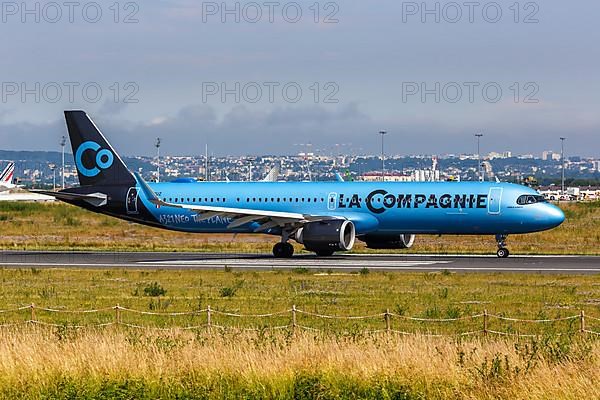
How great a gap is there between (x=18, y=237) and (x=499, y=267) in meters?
40.1

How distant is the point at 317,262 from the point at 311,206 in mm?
5330

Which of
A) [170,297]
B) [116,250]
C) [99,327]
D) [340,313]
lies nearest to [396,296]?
[340,313]

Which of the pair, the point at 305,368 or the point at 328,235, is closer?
the point at 305,368

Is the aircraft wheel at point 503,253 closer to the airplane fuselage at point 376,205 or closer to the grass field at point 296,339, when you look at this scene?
the airplane fuselage at point 376,205

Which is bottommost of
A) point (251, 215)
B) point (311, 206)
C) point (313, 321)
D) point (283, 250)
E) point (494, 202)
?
point (313, 321)

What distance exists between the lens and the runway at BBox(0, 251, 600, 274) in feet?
163

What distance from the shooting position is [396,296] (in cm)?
3762

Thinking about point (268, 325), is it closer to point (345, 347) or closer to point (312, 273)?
point (345, 347)

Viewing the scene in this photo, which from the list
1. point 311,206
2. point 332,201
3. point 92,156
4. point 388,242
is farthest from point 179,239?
point 388,242

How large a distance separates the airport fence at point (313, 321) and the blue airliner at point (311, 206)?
2271cm

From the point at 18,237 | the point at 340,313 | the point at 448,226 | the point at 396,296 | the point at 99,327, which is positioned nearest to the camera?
the point at 99,327

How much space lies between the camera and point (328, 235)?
55.1m

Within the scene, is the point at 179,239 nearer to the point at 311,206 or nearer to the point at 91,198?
the point at 91,198

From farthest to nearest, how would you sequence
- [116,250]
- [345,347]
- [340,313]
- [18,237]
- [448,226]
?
[18,237] → [116,250] → [448,226] → [340,313] → [345,347]
